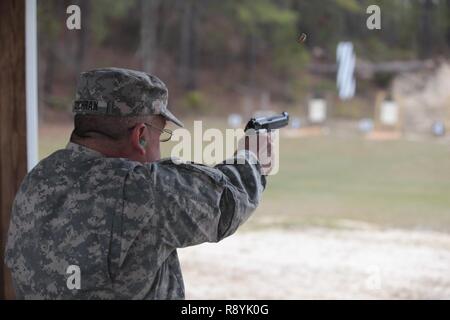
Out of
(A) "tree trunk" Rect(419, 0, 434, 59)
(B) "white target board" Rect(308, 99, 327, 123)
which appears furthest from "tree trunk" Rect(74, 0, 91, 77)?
(A) "tree trunk" Rect(419, 0, 434, 59)

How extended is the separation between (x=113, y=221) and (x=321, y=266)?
400 centimetres

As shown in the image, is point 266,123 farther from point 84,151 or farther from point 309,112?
point 309,112

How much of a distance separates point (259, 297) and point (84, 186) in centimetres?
293

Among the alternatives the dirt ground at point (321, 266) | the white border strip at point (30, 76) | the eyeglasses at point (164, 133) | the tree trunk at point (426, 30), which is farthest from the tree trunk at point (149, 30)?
the eyeglasses at point (164, 133)

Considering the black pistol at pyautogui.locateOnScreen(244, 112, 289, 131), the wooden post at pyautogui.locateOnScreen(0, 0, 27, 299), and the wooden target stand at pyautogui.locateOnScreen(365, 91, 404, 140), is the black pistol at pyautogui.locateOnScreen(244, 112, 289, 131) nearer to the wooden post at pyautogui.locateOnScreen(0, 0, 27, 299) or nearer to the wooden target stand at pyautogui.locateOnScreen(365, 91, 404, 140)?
the wooden post at pyautogui.locateOnScreen(0, 0, 27, 299)

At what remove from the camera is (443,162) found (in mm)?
10469

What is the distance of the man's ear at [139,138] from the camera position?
1.16 meters

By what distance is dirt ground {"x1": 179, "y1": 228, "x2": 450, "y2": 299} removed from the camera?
4145 mm

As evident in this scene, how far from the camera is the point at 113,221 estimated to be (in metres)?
1.10

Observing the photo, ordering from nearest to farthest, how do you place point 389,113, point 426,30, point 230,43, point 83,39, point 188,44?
1. point 389,113
2. point 426,30
3. point 83,39
4. point 188,44
5. point 230,43

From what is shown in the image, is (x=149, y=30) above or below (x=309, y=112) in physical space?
above

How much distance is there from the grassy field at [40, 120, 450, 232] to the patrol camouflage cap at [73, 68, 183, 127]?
5.31 m

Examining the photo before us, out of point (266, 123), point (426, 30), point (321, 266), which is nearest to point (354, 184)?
point (321, 266)

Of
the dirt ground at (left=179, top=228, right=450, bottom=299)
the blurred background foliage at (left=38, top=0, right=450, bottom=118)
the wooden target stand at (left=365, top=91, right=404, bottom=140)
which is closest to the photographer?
the dirt ground at (left=179, top=228, right=450, bottom=299)
